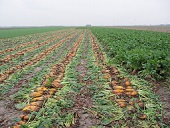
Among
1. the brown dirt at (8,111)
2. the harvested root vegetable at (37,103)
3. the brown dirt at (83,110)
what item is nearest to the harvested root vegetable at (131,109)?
the brown dirt at (83,110)

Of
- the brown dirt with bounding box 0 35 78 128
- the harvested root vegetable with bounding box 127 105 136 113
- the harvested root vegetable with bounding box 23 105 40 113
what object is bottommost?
the brown dirt with bounding box 0 35 78 128

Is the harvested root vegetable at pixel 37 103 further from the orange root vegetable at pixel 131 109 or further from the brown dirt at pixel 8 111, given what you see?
the orange root vegetable at pixel 131 109

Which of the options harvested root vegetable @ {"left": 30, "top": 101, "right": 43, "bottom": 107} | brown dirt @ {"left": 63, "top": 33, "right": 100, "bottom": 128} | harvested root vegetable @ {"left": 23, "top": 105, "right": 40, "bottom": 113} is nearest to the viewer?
brown dirt @ {"left": 63, "top": 33, "right": 100, "bottom": 128}

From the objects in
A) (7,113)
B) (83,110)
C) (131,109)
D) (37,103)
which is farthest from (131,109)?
(7,113)

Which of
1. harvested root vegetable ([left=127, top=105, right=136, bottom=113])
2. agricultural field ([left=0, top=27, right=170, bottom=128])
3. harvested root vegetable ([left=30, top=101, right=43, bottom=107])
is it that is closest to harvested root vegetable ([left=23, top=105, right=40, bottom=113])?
agricultural field ([left=0, top=27, right=170, bottom=128])

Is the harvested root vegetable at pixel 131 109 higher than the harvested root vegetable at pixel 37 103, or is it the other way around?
the harvested root vegetable at pixel 37 103

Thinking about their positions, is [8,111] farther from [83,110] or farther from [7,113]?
[83,110]

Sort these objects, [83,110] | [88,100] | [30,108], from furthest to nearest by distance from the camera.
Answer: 1. [88,100]
2. [83,110]
3. [30,108]

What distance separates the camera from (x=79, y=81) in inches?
216

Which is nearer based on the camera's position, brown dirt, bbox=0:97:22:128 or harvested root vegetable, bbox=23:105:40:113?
brown dirt, bbox=0:97:22:128

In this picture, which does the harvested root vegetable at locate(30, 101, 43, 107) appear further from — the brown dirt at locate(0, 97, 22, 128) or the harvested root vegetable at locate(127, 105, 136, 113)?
the harvested root vegetable at locate(127, 105, 136, 113)

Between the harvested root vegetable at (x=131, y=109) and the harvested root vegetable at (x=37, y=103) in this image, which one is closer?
the harvested root vegetable at (x=131, y=109)

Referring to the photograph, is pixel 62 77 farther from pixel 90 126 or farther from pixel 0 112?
pixel 90 126

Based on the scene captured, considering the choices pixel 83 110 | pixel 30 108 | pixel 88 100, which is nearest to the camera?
pixel 30 108
